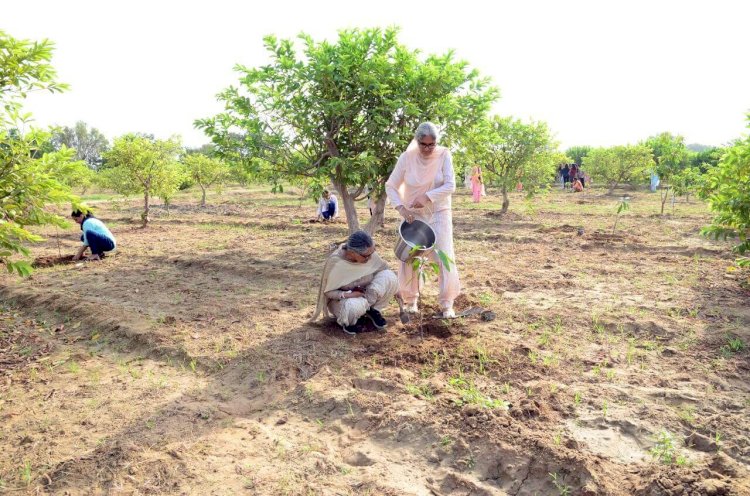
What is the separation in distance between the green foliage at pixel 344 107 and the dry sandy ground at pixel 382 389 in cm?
213

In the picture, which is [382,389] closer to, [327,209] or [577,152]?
[327,209]

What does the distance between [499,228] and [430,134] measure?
8.23 meters

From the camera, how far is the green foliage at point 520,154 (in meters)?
14.5

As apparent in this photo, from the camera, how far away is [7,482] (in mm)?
2777

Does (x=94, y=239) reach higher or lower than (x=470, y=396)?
higher

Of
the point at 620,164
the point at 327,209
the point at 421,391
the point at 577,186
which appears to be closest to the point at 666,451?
the point at 421,391

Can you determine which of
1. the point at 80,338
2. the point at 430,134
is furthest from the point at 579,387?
the point at 80,338

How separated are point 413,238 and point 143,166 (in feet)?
33.6

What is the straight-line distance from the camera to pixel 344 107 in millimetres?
7152

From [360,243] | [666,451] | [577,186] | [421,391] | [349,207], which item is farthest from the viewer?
Answer: [577,186]

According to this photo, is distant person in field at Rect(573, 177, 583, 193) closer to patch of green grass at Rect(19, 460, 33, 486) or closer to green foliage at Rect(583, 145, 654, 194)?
green foliage at Rect(583, 145, 654, 194)

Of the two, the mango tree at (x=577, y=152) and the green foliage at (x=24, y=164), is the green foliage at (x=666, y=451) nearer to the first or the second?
the green foliage at (x=24, y=164)

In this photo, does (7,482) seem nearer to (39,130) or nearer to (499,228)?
(39,130)

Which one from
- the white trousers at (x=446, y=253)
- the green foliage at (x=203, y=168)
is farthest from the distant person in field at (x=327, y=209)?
the white trousers at (x=446, y=253)
